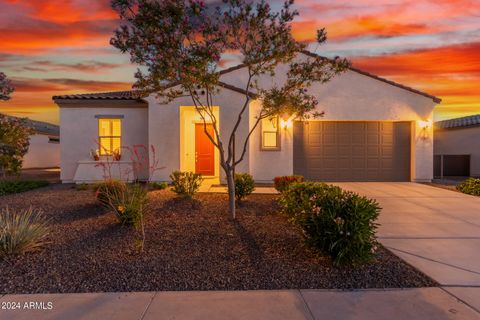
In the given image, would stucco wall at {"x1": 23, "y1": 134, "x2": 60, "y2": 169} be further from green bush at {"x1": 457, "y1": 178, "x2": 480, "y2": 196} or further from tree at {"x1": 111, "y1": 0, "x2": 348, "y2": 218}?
green bush at {"x1": 457, "y1": 178, "x2": 480, "y2": 196}

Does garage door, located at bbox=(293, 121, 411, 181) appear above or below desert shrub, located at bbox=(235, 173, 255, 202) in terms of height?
above

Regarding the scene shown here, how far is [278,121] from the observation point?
554 inches

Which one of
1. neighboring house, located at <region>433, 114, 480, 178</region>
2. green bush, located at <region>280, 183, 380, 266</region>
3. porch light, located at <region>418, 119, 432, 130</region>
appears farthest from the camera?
neighboring house, located at <region>433, 114, 480, 178</region>

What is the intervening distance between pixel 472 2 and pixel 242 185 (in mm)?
8705

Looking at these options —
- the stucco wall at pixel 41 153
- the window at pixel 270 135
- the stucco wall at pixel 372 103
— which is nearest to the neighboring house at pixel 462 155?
the stucco wall at pixel 372 103

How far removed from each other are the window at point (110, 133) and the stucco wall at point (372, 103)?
16.6ft

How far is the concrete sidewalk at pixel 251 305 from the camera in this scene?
11.6ft

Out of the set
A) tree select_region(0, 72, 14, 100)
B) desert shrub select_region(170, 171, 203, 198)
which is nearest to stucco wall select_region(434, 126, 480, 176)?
desert shrub select_region(170, 171, 203, 198)

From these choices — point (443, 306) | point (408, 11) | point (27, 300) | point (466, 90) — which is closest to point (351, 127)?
point (408, 11)

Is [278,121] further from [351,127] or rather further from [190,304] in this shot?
[190,304]

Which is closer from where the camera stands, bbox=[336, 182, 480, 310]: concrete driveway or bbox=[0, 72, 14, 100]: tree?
bbox=[336, 182, 480, 310]: concrete driveway

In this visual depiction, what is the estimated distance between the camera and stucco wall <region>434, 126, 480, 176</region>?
58.9 feet

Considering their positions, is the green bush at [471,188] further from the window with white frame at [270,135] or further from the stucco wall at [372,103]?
the window with white frame at [270,135]

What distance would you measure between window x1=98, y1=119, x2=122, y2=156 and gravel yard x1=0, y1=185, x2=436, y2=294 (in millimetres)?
7557
